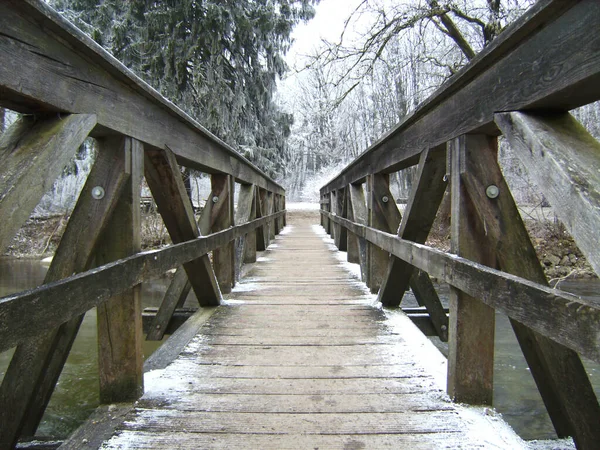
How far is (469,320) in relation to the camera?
73.3 inches

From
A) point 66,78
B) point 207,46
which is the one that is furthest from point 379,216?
point 207,46

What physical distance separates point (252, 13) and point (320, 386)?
38.7 ft

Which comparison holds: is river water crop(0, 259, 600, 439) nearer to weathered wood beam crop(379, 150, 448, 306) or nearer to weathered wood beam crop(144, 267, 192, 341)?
weathered wood beam crop(144, 267, 192, 341)

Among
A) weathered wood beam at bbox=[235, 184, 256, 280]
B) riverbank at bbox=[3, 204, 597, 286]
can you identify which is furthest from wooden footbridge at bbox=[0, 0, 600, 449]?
riverbank at bbox=[3, 204, 597, 286]

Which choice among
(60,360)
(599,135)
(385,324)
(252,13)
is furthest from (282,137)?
(60,360)

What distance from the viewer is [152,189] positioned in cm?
237

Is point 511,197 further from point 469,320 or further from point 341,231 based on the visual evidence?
point 341,231

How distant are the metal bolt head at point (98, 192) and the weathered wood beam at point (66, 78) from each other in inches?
10.0

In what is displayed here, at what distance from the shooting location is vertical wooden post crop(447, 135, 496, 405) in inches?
73.1

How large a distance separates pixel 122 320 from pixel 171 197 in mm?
860

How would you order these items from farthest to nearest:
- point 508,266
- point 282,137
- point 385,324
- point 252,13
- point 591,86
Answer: point 282,137
point 252,13
point 385,324
point 508,266
point 591,86

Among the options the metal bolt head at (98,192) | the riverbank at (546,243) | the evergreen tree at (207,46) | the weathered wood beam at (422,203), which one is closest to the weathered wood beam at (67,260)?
the metal bolt head at (98,192)

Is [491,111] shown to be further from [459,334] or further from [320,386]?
[320,386]

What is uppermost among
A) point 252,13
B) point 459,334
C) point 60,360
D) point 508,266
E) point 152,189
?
point 252,13
